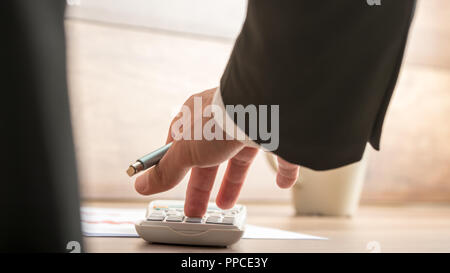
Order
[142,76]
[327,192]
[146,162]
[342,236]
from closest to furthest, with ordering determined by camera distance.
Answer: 1. [146,162]
2. [342,236]
3. [327,192]
4. [142,76]

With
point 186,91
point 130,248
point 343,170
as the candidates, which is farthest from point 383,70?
point 186,91

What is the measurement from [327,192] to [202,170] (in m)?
0.44

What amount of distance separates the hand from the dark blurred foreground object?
5.9 inches

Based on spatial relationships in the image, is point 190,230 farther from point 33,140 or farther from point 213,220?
point 33,140

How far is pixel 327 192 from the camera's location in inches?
32.8

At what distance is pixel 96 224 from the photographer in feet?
1.77

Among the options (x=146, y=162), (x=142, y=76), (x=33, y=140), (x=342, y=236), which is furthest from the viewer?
(x=142, y=76)

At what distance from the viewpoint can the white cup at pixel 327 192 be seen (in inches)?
32.6

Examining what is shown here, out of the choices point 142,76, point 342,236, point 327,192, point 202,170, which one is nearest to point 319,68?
point 202,170

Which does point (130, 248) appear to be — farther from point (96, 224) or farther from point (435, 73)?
point (435, 73)

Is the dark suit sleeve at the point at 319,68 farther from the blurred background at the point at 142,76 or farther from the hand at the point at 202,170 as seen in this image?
the blurred background at the point at 142,76

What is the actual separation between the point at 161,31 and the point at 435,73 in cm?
75

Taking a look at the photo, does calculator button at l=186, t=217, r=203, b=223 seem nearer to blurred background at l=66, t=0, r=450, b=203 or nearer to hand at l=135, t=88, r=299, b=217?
hand at l=135, t=88, r=299, b=217

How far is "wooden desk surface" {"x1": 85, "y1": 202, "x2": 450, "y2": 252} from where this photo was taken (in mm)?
435
